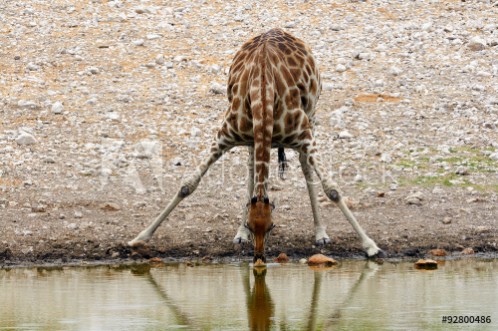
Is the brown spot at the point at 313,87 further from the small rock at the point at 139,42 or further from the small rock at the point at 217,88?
the small rock at the point at 139,42

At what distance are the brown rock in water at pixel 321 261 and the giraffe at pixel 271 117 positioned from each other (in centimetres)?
49

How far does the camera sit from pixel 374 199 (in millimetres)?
12391

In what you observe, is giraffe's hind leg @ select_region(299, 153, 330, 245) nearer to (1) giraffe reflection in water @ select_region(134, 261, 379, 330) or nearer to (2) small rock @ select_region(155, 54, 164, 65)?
(1) giraffe reflection in water @ select_region(134, 261, 379, 330)

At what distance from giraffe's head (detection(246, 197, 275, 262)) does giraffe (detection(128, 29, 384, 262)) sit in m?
0.22

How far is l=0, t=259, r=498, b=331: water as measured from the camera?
726 centimetres

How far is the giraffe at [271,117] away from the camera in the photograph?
9703mm

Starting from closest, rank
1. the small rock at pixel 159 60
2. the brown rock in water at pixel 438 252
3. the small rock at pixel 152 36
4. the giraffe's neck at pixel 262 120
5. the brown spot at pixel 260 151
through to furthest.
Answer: the giraffe's neck at pixel 262 120 → the brown spot at pixel 260 151 → the brown rock in water at pixel 438 252 → the small rock at pixel 159 60 → the small rock at pixel 152 36

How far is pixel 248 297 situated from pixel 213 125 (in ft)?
22.8

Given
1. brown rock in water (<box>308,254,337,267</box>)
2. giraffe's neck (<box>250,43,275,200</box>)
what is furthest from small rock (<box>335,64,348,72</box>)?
brown rock in water (<box>308,254,337,267</box>)

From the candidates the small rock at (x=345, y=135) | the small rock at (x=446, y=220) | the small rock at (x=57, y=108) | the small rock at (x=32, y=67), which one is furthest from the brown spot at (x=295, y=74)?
the small rock at (x=32, y=67)

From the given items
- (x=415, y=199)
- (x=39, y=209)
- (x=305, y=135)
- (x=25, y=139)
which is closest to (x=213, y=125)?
(x=25, y=139)

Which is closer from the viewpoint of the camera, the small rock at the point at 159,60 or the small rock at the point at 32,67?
the small rock at the point at 32,67

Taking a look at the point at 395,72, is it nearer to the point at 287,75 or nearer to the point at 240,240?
the point at 287,75

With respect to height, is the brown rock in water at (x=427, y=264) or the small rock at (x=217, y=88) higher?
A: the small rock at (x=217, y=88)
